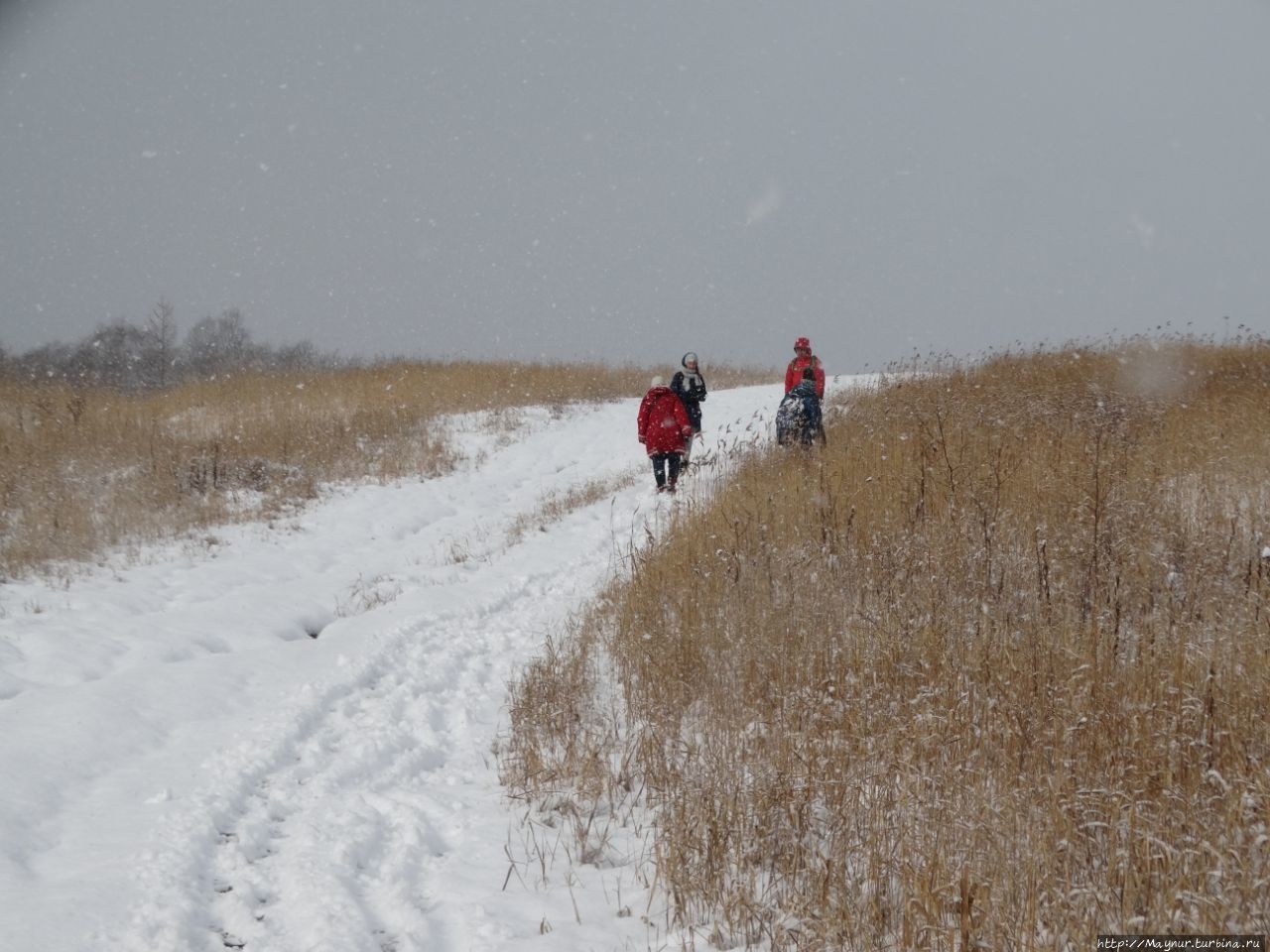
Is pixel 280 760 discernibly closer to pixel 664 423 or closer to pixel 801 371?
pixel 664 423

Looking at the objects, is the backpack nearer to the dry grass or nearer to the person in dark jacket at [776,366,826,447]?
the person in dark jacket at [776,366,826,447]

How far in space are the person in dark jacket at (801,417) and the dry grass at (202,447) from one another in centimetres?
607

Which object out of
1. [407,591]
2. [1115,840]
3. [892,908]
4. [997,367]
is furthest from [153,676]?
[997,367]

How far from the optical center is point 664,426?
406 inches

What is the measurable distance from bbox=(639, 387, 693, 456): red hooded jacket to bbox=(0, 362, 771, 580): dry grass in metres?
4.30

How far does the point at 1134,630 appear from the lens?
12.2ft

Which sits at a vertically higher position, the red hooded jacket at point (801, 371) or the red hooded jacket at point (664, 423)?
the red hooded jacket at point (801, 371)

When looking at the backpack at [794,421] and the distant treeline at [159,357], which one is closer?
the backpack at [794,421]

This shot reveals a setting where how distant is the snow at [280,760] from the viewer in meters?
2.60

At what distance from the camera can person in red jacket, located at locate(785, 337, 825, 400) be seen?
10914mm

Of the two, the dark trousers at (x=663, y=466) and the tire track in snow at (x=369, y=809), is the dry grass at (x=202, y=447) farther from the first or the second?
the dark trousers at (x=663, y=466)

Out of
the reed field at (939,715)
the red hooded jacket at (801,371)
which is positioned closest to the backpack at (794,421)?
the red hooded jacket at (801,371)

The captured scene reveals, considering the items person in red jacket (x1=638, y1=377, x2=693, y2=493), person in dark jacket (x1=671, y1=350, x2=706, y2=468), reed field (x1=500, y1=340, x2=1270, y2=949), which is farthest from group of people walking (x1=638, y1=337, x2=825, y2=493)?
reed field (x1=500, y1=340, x2=1270, y2=949)

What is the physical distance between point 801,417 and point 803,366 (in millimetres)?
1576
